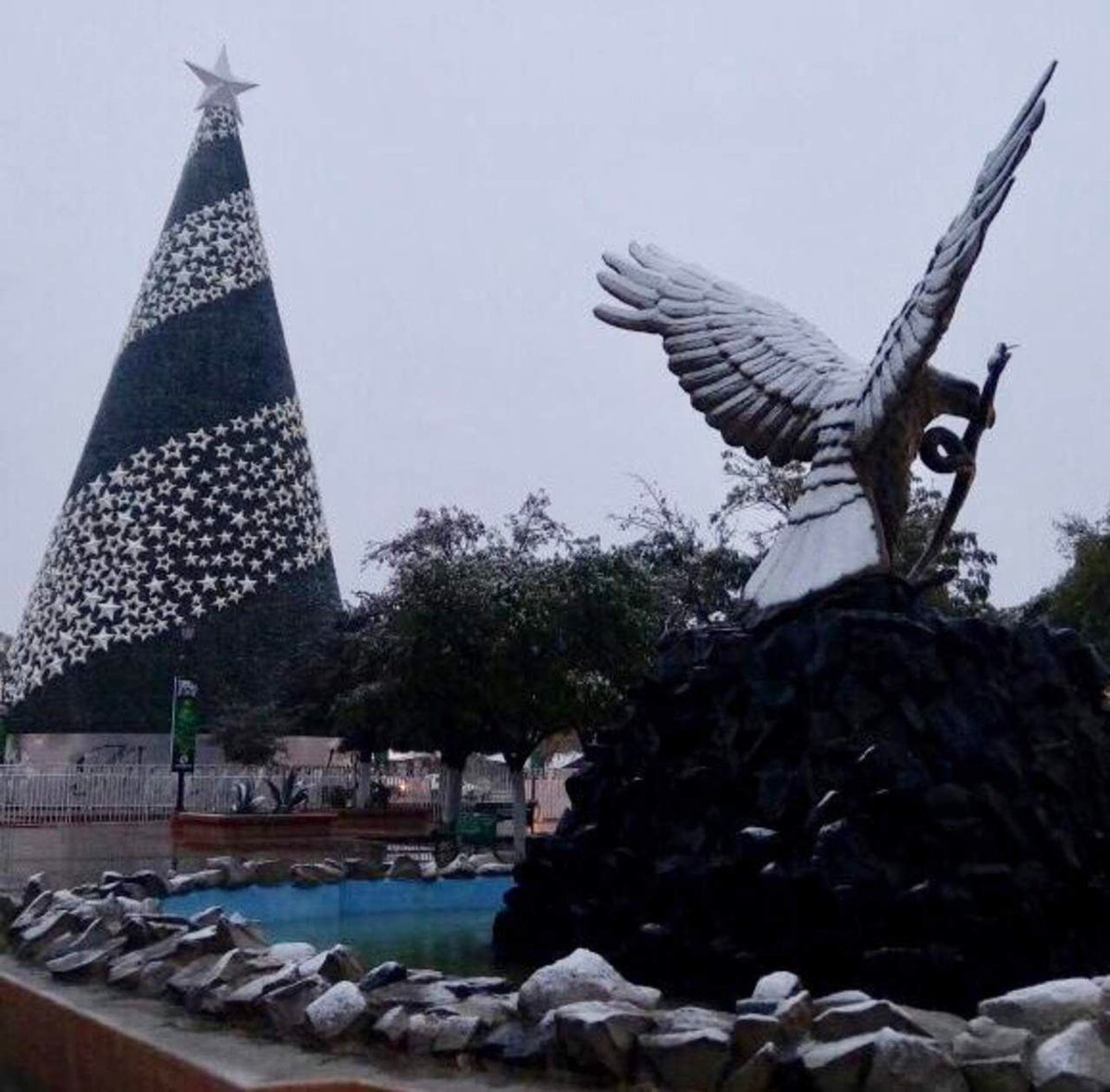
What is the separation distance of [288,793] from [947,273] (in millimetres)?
17045

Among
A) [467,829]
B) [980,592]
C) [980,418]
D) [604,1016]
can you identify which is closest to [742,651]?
[980,418]

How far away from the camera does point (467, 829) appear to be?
21.8m

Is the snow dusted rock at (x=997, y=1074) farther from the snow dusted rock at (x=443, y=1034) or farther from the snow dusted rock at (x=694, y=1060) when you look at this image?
the snow dusted rock at (x=443, y=1034)

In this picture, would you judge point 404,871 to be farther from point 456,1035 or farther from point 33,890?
point 456,1035

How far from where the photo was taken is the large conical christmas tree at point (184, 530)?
30.2 metres

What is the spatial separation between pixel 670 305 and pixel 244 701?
21.6m

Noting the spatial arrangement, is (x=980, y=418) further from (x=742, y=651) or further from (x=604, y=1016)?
(x=604, y=1016)

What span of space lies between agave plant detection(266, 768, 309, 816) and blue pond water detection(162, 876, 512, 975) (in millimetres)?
9645

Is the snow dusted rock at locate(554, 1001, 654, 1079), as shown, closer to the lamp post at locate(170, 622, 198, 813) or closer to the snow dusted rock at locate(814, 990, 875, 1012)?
the snow dusted rock at locate(814, 990, 875, 1012)

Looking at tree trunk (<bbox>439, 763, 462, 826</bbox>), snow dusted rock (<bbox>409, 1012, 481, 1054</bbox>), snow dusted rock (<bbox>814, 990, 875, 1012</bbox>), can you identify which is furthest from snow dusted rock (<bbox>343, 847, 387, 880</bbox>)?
tree trunk (<bbox>439, 763, 462, 826</bbox>)

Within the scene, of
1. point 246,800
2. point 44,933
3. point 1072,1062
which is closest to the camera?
point 1072,1062

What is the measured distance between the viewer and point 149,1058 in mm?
5031

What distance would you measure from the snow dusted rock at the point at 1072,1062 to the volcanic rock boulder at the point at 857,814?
2914 mm

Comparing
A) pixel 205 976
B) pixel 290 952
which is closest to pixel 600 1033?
pixel 205 976
